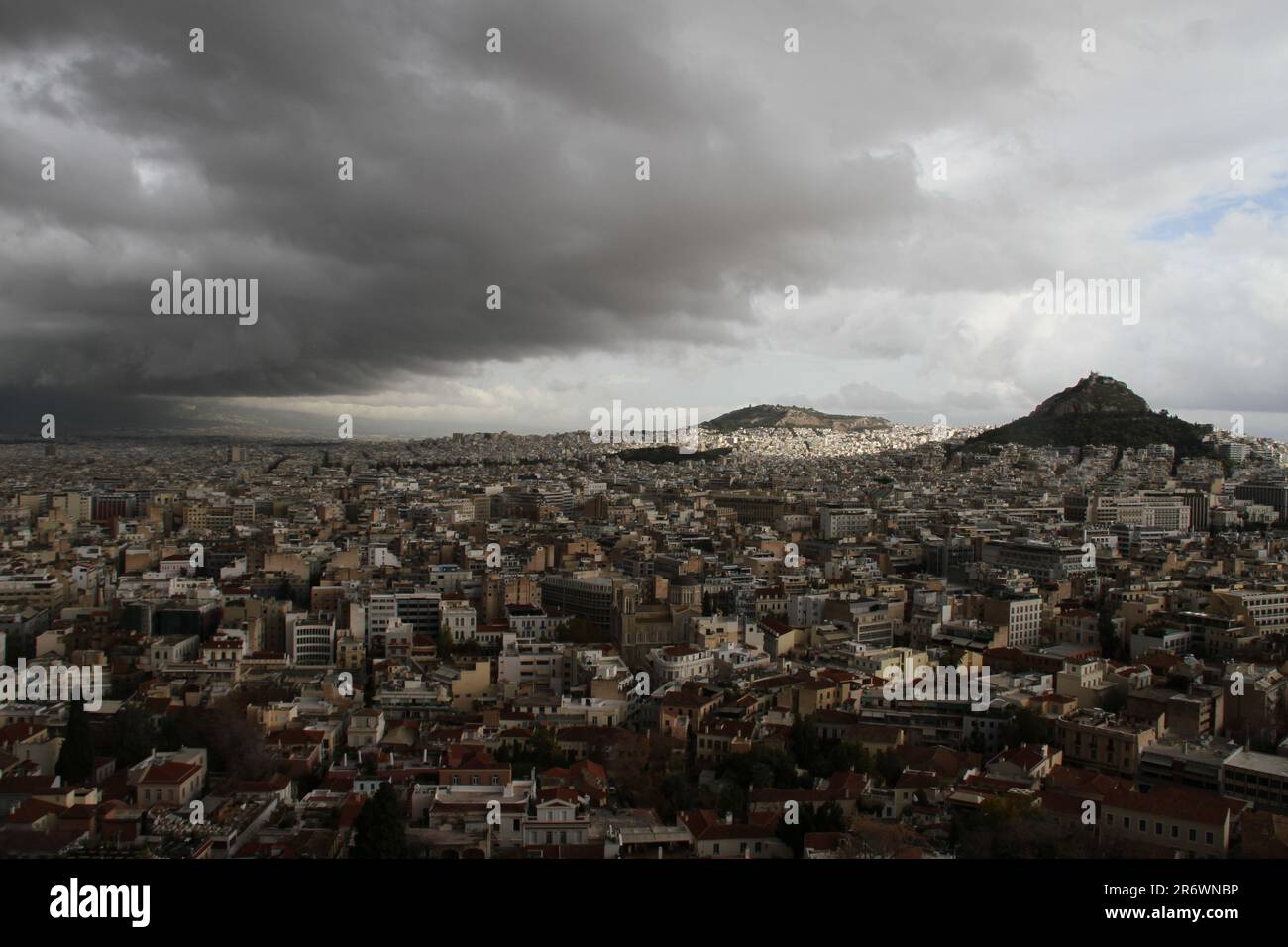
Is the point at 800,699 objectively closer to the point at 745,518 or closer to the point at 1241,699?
the point at 1241,699

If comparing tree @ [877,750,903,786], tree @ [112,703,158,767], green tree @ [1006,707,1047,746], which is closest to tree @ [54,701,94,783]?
tree @ [112,703,158,767]

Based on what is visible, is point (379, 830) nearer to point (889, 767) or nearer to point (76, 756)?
point (76, 756)

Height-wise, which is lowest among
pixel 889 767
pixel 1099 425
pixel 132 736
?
pixel 889 767

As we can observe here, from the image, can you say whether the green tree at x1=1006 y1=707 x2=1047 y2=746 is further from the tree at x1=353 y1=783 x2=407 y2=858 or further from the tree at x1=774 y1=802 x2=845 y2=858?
the tree at x1=353 y1=783 x2=407 y2=858

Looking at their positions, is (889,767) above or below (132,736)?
below

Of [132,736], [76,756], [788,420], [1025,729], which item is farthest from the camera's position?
[788,420]

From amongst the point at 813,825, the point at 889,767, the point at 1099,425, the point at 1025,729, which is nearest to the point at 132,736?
the point at 813,825

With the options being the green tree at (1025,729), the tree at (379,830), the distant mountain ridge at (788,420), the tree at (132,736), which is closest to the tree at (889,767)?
the green tree at (1025,729)
